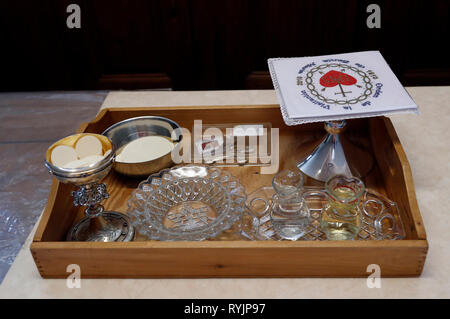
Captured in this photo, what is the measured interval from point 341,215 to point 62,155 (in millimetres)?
480

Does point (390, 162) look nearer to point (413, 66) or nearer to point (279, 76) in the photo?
point (279, 76)

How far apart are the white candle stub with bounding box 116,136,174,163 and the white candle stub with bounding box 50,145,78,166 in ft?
0.51

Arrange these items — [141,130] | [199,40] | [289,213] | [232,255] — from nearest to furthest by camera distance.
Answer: [232,255] < [289,213] < [141,130] < [199,40]

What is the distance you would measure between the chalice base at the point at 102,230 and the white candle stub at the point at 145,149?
0.48 ft

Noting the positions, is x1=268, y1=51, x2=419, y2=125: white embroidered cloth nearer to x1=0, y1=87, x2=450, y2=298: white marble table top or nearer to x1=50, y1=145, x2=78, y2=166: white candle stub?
x1=0, y1=87, x2=450, y2=298: white marble table top

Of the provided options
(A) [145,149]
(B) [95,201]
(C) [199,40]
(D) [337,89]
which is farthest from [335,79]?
(C) [199,40]

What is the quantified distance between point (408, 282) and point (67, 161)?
0.58 meters

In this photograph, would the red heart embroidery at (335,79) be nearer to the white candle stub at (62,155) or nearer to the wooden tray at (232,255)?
the wooden tray at (232,255)

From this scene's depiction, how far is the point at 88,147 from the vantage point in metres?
0.77

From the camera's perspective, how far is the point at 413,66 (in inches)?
75.6

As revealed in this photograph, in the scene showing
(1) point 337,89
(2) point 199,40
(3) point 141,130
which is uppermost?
(1) point 337,89

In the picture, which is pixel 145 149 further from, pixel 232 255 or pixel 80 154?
pixel 232 255
